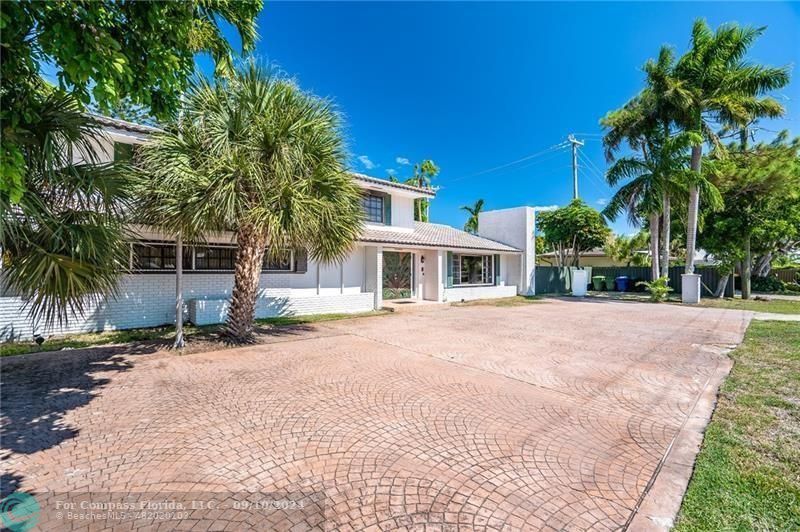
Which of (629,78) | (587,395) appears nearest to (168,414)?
(587,395)

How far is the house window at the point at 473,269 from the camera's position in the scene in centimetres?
2186

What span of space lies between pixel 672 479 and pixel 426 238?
16.4 m

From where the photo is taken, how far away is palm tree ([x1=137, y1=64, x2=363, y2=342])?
7805mm

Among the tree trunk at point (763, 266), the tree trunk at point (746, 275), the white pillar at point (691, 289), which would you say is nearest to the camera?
the white pillar at point (691, 289)

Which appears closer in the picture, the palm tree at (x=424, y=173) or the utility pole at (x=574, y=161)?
the utility pole at (x=574, y=161)

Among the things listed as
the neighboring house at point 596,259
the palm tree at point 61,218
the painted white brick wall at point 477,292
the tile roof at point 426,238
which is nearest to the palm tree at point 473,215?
the neighboring house at point 596,259

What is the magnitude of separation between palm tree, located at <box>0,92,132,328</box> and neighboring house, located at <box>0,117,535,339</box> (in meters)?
0.50

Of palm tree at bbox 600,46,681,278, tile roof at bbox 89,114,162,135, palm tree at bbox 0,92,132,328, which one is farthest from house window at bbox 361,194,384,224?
palm tree at bbox 600,46,681,278

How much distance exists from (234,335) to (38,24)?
7698mm

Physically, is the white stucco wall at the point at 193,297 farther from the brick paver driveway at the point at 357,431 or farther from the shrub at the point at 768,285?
the shrub at the point at 768,285

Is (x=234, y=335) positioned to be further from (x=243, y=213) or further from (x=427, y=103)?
(x=427, y=103)

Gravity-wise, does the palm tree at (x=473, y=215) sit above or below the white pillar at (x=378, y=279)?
above

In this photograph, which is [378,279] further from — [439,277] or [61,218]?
[61,218]

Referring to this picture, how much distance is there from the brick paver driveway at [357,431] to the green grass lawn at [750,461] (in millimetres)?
410
